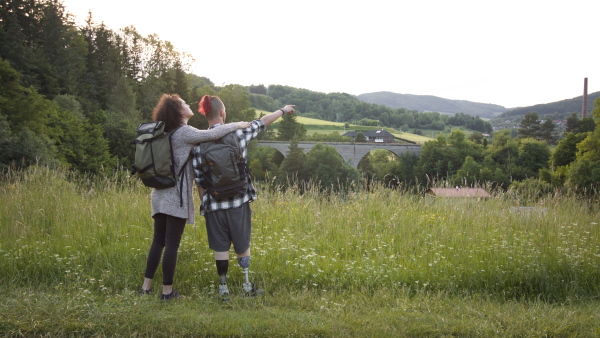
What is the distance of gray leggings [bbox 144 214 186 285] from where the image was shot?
373cm

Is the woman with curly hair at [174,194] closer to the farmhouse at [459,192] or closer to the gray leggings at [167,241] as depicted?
the gray leggings at [167,241]

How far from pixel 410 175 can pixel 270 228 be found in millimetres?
65001

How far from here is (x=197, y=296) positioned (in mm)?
3883

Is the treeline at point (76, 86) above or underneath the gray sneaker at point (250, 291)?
above

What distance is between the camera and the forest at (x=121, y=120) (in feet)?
95.7

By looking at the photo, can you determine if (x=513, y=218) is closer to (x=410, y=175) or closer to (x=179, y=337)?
(x=179, y=337)

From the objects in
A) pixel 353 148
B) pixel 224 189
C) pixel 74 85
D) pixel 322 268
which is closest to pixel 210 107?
pixel 224 189

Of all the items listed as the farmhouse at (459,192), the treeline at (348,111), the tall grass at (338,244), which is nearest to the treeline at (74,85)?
the tall grass at (338,244)

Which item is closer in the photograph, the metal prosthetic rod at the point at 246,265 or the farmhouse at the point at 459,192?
the metal prosthetic rod at the point at 246,265

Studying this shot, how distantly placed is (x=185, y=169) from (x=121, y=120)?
136 ft

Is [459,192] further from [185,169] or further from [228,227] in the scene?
[185,169]

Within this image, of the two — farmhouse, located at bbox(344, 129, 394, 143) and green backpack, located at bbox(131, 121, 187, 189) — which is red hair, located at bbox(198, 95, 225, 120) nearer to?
green backpack, located at bbox(131, 121, 187, 189)

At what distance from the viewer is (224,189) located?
11.9 ft

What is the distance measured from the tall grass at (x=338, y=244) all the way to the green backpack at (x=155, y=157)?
3.67 feet
